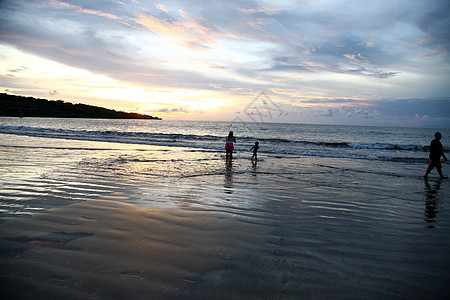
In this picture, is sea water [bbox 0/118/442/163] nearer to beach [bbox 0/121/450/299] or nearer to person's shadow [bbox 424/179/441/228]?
person's shadow [bbox 424/179/441/228]

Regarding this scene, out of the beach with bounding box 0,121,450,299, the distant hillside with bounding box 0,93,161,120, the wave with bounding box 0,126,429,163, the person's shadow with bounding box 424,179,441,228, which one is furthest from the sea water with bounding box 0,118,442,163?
the distant hillside with bounding box 0,93,161,120

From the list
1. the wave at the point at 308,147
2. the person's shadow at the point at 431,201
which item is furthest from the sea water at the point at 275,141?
the person's shadow at the point at 431,201

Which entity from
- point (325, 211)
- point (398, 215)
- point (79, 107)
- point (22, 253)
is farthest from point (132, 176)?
point (79, 107)

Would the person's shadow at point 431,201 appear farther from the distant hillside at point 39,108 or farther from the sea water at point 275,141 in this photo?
the distant hillside at point 39,108

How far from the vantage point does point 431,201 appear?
7062mm

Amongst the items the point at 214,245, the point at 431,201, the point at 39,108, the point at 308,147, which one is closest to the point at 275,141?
the point at 308,147

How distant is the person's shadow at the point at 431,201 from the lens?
5359 mm

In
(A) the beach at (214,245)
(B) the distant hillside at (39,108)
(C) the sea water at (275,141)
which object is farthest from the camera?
(B) the distant hillside at (39,108)

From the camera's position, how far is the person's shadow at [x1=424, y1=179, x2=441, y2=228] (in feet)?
17.6

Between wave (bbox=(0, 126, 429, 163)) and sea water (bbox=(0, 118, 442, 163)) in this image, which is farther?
sea water (bbox=(0, 118, 442, 163))

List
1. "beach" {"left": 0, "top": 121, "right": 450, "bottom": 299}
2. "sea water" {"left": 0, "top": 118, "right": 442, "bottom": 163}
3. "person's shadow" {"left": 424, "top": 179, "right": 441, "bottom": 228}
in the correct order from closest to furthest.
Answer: "beach" {"left": 0, "top": 121, "right": 450, "bottom": 299}
"person's shadow" {"left": 424, "top": 179, "right": 441, "bottom": 228}
"sea water" {"left": 0, "top": 118, "right": 442, "bottom": 163}

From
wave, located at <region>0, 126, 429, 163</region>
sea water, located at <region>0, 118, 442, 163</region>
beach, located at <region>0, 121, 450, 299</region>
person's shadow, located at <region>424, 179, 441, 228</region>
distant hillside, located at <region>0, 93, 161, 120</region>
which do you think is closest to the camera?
beach, located at <region>0, 121, 450, 299</region>

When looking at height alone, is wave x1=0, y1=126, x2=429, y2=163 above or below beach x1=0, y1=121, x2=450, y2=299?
above

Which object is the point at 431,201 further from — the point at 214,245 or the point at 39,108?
the point at 39,108
